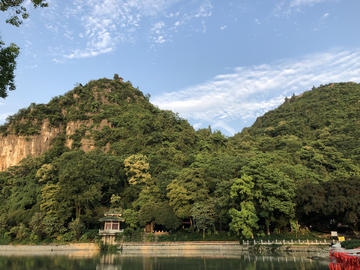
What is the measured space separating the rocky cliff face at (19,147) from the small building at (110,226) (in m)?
33.2

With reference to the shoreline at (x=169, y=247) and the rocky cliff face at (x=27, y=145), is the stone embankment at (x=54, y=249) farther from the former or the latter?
the rocky cliff face at (x=27, y=145)

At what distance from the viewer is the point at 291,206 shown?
25.8m

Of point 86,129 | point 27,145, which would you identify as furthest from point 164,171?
point 27,145

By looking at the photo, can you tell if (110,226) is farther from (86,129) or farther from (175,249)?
(86,129)

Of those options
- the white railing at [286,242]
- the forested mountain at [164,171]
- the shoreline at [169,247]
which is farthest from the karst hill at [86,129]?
the white railing at [286,242]

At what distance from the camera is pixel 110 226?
32.9 metres

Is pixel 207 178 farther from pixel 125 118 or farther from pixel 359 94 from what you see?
pixel 359 94

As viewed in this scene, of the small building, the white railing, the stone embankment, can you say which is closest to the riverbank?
the stone embankment

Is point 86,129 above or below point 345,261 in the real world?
above

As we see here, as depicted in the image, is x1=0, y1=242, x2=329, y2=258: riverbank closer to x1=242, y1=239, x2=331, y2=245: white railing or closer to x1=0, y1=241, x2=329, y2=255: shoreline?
x1=0, y1=241, x2=329, y2=255: shoreline

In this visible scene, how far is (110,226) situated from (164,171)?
12.0 metres

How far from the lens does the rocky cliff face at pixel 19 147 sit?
2267 inches

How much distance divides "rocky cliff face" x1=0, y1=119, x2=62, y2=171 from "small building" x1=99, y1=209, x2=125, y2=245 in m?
33.2

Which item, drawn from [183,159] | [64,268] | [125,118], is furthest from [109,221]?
[125,118]
